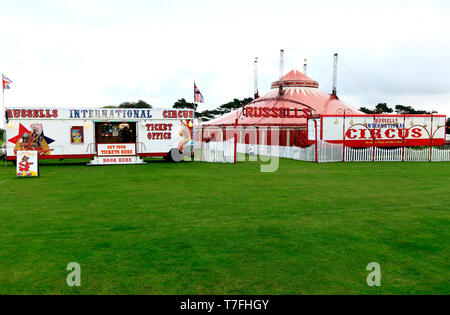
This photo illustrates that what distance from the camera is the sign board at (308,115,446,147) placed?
2508 cm

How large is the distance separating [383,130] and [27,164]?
21.1 m

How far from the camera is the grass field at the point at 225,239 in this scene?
4.71 metres

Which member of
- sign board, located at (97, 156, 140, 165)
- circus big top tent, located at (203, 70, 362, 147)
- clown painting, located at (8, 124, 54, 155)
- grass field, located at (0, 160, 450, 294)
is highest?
circus big top tent, located at (203, 70, 362, 147)

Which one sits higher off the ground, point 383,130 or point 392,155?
point 383,130

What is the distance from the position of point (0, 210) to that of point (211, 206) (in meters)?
4.76

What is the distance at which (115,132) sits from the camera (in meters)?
23.2

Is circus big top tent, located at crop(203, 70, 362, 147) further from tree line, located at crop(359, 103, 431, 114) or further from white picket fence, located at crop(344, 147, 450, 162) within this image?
tree line, located at crop(359, 103, 431, 114)

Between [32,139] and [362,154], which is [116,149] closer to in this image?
[32,139]

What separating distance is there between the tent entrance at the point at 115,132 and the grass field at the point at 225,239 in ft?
35.1

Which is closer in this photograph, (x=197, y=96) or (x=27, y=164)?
(x=27, y=164)

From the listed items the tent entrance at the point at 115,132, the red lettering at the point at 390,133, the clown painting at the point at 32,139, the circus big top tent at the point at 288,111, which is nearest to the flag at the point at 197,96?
the tent entrance at the point at 115,132

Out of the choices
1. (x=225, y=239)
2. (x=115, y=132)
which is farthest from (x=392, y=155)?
(x=225, y=239)

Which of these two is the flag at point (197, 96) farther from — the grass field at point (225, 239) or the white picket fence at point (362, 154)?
the grass field at point (225, 239)

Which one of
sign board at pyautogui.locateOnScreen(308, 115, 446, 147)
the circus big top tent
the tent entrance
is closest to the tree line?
the circus big top tent
